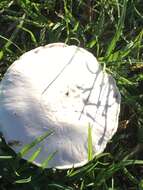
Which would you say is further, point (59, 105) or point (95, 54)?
point (95, 54)

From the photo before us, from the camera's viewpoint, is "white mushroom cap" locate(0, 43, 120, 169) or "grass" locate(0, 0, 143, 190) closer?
"white mushroom cap" locate(0, 43, 120, 169)

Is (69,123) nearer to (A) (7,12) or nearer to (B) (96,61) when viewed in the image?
(B) (96,61)

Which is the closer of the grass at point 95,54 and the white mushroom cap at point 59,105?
the white mushroom cap at point 59,105

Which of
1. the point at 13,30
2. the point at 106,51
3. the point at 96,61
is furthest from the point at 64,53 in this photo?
the point at 13,30

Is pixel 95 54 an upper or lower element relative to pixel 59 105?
upper
